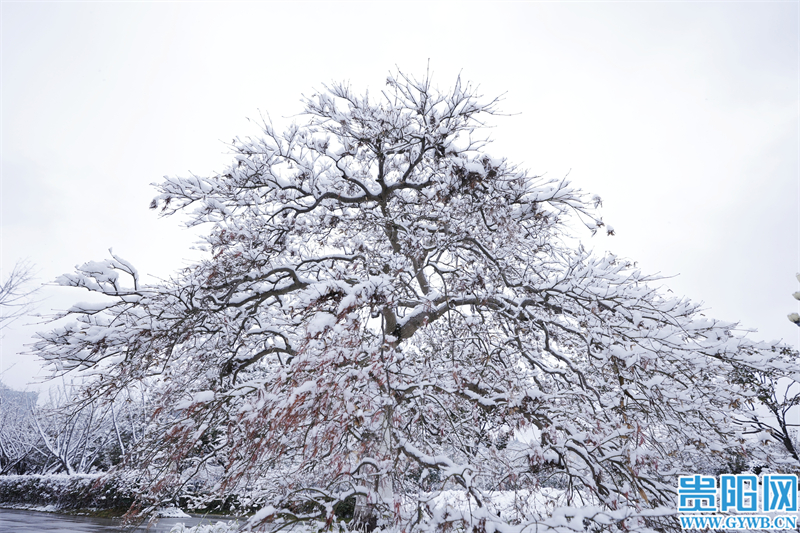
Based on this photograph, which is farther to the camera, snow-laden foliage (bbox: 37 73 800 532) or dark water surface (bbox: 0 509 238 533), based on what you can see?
dark water surface (bbox: 0 509 238 533)

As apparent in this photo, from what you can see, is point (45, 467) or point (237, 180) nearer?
point (237, 180)

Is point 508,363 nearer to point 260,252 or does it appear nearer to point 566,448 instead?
point 566,448

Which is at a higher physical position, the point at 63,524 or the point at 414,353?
the point at 414,353

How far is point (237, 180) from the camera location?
21.6ft

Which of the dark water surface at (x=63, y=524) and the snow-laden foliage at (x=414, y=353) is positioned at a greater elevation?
the snow-laden foliage at (x=414, y=353)

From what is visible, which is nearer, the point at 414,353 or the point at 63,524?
the point at 414,353

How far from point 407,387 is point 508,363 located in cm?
264

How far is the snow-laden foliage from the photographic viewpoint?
139 inches

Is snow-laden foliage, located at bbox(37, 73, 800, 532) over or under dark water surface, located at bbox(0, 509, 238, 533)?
over

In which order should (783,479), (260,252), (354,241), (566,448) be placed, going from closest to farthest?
(566,448) → (783,479) → (260,252) → (354,241)

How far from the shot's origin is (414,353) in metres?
5.20

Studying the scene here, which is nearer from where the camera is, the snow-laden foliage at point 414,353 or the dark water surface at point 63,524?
the snow-laden foliage at point 414,353

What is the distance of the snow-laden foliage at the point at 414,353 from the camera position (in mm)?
3520

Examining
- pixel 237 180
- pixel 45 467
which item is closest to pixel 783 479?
pixel 237 180
